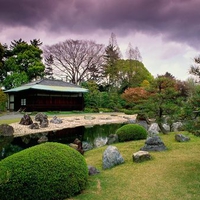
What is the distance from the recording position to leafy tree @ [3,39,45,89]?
97.8 ft

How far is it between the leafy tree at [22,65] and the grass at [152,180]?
26.6m

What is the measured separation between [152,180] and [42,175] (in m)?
2.18

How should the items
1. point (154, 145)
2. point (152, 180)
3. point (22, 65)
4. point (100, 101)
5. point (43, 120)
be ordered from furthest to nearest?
point (22, 65) < point (100, 101) < point (43, 120) < point (154, 145) < point (152, 180)

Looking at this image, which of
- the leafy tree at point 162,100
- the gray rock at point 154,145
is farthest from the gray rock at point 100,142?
the gray rock at point 154,145

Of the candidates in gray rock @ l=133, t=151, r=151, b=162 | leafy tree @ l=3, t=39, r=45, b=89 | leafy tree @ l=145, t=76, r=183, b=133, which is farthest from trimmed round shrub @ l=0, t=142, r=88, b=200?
leafy tree @ l=3, t=39, r=45, b=89

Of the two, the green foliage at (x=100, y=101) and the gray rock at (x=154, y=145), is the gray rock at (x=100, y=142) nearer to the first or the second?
the gray rock at (x=154, y=145)

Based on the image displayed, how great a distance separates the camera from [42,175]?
11.4 ft

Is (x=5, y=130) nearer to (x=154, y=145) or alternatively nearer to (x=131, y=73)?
(x=154, y=145)

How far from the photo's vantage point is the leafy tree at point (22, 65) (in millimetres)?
29797

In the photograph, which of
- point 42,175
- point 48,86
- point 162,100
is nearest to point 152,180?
point 42,175

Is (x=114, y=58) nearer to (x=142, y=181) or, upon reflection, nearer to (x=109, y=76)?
(x=109, y=76)

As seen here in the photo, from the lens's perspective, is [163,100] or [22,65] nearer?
[163,100]

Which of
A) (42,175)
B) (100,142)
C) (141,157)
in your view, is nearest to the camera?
(42,175)

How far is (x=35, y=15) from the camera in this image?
9688mm
